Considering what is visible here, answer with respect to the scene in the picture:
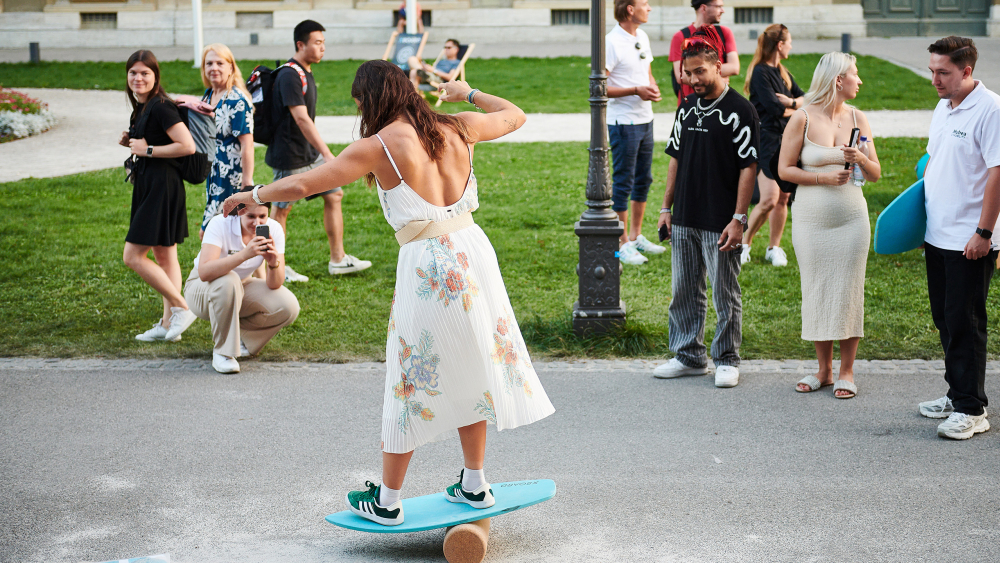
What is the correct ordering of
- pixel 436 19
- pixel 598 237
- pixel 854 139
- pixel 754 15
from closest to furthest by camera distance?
pixel 854 139 → pixel 598 237 → pixel 754 15 → pixel 436 19

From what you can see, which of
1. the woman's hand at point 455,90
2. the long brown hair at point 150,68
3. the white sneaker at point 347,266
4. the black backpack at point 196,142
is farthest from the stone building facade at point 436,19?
the woman's hand at point 455,90

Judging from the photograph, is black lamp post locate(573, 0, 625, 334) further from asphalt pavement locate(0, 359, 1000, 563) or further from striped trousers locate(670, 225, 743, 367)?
striped trousers locate(670, 225, 743, 367)

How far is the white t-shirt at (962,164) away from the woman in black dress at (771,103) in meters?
2.89

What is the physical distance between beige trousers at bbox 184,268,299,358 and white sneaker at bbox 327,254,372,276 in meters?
1.95

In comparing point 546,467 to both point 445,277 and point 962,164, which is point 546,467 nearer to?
point 445,277

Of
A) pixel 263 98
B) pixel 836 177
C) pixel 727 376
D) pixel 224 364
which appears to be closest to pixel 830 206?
pixel 836 177

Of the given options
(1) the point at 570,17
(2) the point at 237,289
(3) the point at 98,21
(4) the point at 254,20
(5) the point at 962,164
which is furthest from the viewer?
(3) the point at 98,21

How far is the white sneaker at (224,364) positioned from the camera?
628cm

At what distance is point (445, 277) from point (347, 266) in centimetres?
504

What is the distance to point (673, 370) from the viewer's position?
6094 mm

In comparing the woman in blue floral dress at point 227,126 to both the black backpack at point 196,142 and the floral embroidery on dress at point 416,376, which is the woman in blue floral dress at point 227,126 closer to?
the black backpack at point 196,142

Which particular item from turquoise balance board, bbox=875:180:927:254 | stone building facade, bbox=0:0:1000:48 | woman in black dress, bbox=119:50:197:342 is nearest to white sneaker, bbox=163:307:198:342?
woman in black dress, bbox=119:50:197:342

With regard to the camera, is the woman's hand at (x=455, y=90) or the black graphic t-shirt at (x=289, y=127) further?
the black graphic t-shirt at (x=289, y=127)

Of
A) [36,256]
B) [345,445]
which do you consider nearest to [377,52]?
[36,256]
